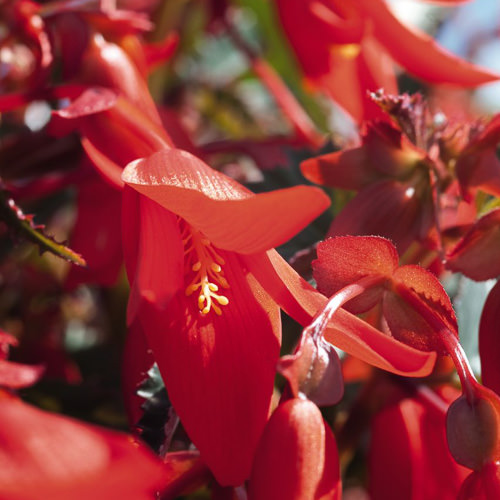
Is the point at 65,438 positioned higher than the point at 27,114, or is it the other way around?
the point at 65,438

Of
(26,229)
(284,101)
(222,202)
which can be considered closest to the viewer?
(222,202)

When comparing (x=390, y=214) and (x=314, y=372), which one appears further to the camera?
(x=390, y=214)

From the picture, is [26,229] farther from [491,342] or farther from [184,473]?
[491,342]

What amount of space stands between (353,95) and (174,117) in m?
0.18

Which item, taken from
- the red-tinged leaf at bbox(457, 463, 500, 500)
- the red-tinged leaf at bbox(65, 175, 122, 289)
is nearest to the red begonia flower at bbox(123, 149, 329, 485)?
the red-tinged leaf at bbox(457, 463, 500, 500)

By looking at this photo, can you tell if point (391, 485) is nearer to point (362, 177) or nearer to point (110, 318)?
point (362, 177)

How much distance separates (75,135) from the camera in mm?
652

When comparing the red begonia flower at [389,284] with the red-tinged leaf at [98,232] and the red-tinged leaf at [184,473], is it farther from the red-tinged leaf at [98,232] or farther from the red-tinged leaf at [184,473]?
the red-tinged leaf at [98,232]

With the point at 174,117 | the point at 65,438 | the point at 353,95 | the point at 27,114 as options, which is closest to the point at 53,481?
the point at 65,438

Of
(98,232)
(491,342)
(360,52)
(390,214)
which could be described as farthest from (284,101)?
(491,342)

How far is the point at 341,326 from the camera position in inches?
14.4

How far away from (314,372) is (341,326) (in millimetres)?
37

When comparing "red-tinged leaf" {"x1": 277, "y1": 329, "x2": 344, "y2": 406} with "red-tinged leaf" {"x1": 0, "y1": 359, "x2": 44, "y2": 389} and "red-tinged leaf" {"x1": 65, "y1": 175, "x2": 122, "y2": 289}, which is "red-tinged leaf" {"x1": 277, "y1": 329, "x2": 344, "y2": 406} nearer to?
"red-tinged leaf" {"x1": 0, "y1": 359, "x2": 44, "y2": 389}

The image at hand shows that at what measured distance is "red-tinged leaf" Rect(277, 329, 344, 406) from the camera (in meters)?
0.33
